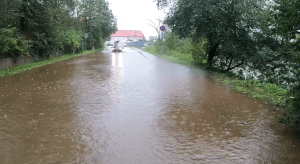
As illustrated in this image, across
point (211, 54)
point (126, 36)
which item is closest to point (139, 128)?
point (211, 54)

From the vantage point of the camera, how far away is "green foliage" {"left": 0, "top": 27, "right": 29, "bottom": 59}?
15.2 metres

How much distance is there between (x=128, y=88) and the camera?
10.3m

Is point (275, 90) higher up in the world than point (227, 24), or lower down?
lower down

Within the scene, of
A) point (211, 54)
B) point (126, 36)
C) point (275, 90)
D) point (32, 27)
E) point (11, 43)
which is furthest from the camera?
point (126, 36)

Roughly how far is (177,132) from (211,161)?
137cm

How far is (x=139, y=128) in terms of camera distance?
18.6 feet

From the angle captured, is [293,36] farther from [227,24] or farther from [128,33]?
[128,33]

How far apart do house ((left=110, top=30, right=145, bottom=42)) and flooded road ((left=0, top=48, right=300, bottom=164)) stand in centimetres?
14148

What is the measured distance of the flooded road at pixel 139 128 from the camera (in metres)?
4.34

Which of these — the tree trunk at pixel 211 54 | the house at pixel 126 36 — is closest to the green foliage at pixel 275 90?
the tree trunk at pixel 211 54

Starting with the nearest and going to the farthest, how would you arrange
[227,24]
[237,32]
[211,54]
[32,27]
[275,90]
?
[275,90] → [237,32] → [227,24] → [211,54] → [32,27]

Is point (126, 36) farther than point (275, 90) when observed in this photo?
Yes

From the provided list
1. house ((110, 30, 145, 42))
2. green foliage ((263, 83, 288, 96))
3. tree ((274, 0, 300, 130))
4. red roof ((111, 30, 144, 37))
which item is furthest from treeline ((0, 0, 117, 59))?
red roof ((111, 30, 144, 37))

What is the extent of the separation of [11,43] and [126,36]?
135 m
